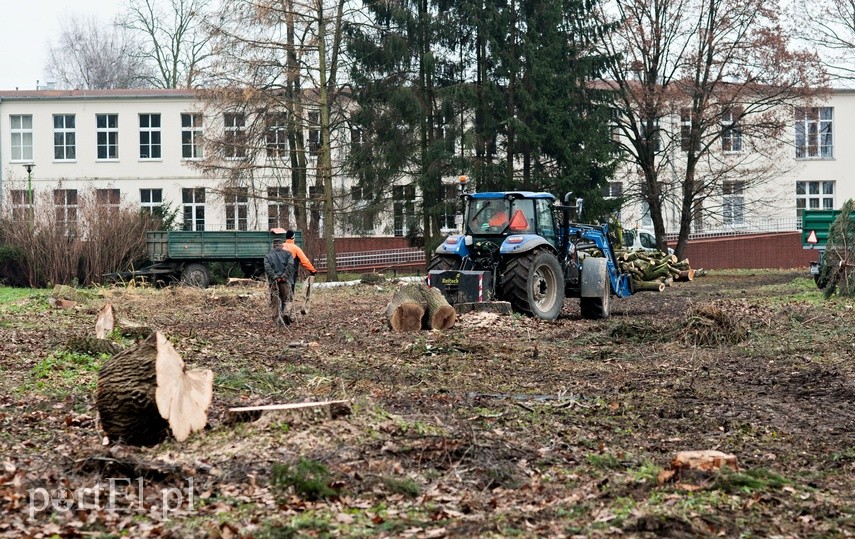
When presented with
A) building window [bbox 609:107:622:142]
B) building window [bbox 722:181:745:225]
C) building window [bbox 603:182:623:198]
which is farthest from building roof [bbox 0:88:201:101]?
building window [bbox 722:181:745:225]

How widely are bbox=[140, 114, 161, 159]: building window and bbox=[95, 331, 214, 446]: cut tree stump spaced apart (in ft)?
155

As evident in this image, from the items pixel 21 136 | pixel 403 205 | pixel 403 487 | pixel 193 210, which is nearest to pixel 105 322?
pixel 403 487

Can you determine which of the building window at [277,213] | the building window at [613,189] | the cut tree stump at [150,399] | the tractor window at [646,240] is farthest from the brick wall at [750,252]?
the cut tree stump at [150,399]

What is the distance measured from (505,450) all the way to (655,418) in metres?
2.08

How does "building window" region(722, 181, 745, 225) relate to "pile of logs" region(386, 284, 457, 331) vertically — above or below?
above

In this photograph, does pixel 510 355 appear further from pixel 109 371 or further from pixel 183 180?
pixel 183 180

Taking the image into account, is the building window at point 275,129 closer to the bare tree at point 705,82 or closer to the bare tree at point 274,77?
the bare tree at point 274,77

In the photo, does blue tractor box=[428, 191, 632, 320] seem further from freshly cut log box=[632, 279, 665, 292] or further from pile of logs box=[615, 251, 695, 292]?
freshly cut log box=[632, 279, 665, 292]

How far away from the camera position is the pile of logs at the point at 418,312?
54.1ft

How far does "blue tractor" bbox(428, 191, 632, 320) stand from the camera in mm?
18344

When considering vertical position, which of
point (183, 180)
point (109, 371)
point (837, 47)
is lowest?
point (109, 371)

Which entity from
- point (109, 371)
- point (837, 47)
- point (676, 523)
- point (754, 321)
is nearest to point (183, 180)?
point (837, 47)

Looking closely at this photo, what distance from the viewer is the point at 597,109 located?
39656 millimetres

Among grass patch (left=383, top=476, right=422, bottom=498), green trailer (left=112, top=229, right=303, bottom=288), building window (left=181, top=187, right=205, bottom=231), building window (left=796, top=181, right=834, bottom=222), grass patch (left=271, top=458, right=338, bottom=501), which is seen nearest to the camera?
grass patch (left=271, top=458, right=338, bottom=501)
